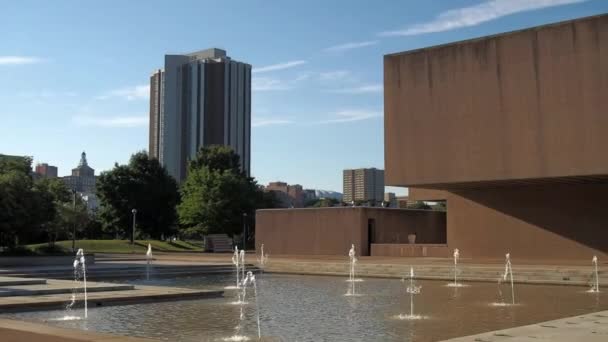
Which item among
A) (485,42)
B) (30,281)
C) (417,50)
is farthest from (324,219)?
(30,281)

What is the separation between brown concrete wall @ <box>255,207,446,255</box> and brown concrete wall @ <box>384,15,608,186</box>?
23.6 feet

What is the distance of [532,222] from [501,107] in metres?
5.95

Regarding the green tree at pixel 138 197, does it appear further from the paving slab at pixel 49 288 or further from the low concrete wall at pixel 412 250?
the paving slab at pixel 49 288

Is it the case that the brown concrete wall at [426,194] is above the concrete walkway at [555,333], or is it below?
above

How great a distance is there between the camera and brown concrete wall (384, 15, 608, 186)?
24609mm

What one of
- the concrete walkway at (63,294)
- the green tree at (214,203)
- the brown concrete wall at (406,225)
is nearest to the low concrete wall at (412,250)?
the brown concrete wall at (406,225)

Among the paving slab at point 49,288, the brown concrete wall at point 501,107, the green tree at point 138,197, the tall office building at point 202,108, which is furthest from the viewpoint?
the tall office building at point 202,108

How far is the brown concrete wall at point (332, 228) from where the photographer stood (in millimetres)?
36750

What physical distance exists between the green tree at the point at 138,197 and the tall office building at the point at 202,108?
2533 cm

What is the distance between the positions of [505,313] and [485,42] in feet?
58.3

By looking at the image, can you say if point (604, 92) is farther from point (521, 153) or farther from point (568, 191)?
point (568, 191)

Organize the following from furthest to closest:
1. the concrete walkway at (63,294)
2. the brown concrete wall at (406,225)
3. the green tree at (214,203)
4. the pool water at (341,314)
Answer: the green tree at (214,203) → the brown concrete wall at (406,225) → the concrete walkway at (63,294) → the pool water at (341,314)

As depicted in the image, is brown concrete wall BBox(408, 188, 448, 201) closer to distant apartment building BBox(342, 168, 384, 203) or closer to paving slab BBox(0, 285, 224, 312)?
paving slab BBox(0, 285, 224, 312)

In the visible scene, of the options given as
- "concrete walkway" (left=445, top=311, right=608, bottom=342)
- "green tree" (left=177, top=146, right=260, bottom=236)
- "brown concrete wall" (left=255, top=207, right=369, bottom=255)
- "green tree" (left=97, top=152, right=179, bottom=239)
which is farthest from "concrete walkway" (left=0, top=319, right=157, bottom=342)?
"green tree" (left=97, top=152, right=179, bottom=239)
